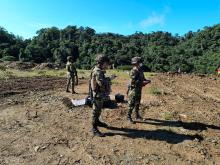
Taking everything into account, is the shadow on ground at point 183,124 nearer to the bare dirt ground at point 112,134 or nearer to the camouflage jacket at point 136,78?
the bare dirt ground at point 112,134

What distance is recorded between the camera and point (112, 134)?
9344 millimetres

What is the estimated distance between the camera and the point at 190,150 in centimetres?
831

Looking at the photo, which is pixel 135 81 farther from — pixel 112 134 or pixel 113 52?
pixel 113 52

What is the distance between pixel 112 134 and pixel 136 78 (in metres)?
1.75

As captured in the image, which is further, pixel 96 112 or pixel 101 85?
pixel 96 112

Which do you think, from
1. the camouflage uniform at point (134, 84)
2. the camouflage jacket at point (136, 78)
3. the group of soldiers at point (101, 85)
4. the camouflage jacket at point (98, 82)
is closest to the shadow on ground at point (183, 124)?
the group of soldiers at point (101, 85)

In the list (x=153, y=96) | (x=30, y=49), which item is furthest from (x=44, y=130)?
(x=30, y=49)

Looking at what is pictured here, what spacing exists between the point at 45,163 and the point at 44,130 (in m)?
2.34

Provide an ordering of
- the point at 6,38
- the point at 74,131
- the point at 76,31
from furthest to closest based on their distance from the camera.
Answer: the point at 76,31
the point at 6,38
the point at 74,131

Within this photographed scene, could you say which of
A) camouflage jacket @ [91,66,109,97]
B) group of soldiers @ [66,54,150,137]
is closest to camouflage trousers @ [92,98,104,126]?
group of soldiers @ [66,54,150,137]

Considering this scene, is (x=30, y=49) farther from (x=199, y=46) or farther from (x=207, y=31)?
(x=207, y=31)

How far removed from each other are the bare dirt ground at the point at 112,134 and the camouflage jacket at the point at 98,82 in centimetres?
121

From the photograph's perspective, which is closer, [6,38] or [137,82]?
[137,82]

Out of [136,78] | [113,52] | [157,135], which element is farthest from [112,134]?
[113,52]
